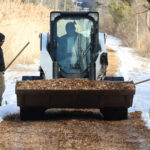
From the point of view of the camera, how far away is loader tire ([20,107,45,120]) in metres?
11.3

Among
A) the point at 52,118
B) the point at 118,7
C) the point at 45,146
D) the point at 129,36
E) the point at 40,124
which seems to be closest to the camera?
the point at 45,146

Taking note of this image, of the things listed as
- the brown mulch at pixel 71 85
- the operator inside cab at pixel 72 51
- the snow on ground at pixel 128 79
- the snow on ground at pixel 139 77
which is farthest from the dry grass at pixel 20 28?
the brown mulch at pixel 71 85

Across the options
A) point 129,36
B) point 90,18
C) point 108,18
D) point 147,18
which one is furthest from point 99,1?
point 90,18

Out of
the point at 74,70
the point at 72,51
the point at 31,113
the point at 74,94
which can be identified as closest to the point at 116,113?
the point at 74,94

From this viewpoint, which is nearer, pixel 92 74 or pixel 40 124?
pixel 40 124

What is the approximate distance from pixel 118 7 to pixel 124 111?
46.2m

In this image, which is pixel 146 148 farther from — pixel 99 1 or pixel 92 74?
pixel 99 1

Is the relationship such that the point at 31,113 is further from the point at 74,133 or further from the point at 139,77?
the point at 139,77

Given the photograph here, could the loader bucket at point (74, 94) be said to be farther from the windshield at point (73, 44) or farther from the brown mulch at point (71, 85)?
the windshield at point (73, 44)

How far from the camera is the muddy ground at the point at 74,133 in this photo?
8.35 m

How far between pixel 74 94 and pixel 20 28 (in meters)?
15.1

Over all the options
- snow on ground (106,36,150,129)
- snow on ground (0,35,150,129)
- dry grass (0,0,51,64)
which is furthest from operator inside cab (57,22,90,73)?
dry grass (0,0,51,64)

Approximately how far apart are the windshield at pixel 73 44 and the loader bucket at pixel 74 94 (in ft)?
6.17

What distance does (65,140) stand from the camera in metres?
8.81
